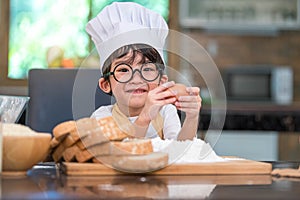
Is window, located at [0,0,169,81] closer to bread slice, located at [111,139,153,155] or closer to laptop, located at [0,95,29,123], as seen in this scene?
laptop, located at [0,95,29,123]

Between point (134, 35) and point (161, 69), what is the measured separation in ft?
0.33

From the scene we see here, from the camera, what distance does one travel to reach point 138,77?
4.10 feet

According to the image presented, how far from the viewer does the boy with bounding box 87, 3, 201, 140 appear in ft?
4.04

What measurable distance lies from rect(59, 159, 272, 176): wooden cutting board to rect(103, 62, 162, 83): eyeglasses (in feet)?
0.67

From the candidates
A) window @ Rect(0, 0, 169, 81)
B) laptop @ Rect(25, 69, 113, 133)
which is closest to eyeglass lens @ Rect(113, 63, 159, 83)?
laptop @ Rect(25, 69, 113, 133)

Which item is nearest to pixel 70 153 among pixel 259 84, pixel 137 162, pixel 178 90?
pixel 137 162

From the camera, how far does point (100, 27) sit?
4.63 feet

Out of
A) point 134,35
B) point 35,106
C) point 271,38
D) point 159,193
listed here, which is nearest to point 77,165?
point 159,193

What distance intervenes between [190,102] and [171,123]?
21cm

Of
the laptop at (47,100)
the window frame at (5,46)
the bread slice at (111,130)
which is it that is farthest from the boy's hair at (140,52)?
the window frame at (5,46)

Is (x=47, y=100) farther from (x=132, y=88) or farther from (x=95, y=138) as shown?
(x=95, y=138)

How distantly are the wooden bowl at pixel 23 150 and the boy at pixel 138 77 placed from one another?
0.67 ft

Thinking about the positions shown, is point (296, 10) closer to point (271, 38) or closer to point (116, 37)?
point (271, 38)

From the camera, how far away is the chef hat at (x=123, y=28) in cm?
133
